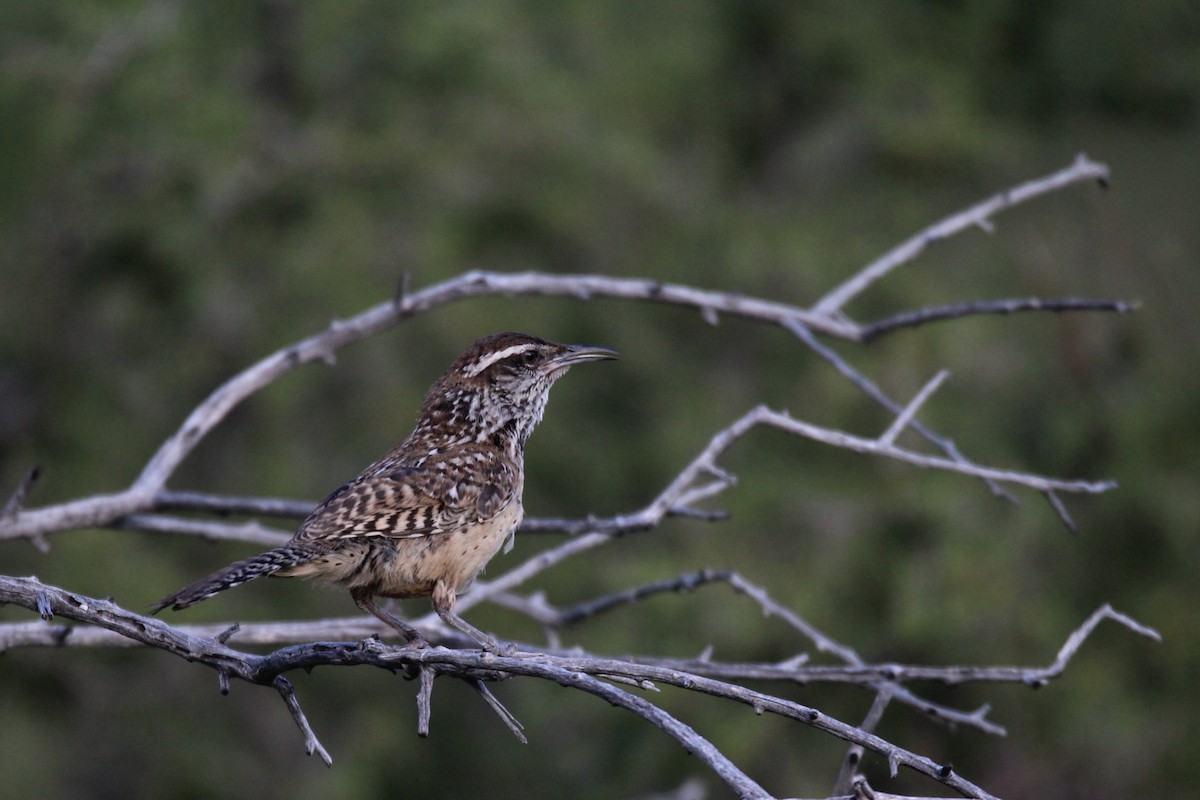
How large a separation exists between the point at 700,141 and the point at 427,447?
557 cm

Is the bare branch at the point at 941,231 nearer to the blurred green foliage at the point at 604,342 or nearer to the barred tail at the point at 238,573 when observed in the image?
the barred tail at the point at 238,573

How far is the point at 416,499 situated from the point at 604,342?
4.14 metres

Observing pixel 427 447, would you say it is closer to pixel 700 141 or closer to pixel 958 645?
pixel 958 645

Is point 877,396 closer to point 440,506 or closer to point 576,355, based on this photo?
point 576,355

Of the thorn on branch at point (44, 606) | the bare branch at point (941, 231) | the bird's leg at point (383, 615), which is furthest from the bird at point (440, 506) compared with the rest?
the bare branch at point (941, 231)

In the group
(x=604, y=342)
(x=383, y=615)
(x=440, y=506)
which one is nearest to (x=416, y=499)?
(x=440, y=506)

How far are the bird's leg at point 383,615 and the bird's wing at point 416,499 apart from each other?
0.25m

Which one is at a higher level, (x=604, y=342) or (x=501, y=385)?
(x=501, y=385)

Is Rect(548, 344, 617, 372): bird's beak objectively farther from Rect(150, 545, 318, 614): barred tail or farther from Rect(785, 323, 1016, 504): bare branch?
Rect(150, 545, 318, 614): barred tail

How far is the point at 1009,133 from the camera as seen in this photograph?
895 cm

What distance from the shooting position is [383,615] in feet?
14.1

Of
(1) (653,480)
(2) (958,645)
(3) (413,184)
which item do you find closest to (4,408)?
(3) (413,184)

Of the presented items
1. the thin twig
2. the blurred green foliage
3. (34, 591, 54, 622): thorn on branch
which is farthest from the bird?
the blurred green foliage

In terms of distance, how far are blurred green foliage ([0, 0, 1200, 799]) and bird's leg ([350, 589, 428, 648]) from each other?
277 cm
